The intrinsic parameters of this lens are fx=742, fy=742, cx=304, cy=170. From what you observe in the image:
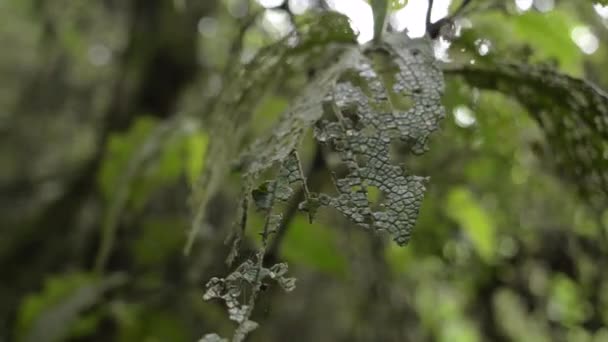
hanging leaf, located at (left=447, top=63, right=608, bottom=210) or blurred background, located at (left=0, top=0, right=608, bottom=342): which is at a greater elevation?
hanging leaf, located at (left=447, top=63, right=608, bottom=210)

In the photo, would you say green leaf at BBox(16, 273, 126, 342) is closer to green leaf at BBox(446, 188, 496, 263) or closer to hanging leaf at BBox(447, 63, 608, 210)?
green leaf at BBox(446, 188, 496, 263)

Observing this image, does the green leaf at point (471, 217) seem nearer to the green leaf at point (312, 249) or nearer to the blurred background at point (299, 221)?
the blurred background at point (299, 221)

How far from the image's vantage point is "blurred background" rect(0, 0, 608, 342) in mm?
739

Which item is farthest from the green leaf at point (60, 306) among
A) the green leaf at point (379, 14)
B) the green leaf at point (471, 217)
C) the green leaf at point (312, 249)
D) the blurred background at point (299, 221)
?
the green leaf at point (379, 14)

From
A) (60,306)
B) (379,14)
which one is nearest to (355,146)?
(379,14)

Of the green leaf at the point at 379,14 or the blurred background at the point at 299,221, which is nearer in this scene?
the green leaf at the point at 379,14

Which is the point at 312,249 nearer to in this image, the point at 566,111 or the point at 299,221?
the point at 299,221

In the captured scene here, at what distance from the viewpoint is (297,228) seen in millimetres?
902

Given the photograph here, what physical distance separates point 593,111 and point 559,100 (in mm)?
34

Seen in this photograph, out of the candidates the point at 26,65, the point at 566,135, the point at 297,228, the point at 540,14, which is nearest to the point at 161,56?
the point at 297,228

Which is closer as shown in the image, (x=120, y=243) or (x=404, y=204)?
(x=404, y=204)

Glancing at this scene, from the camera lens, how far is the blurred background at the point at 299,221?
0.74 metres

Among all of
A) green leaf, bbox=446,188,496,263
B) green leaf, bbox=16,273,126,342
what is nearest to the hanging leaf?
green leaf, bbox=446,188,496,263

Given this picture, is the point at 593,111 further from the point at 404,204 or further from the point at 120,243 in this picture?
the point at 120,243
